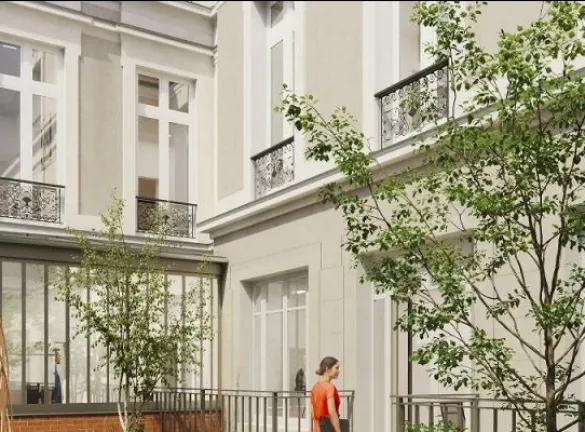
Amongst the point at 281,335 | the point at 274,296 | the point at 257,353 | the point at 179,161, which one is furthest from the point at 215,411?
the point at 179,161

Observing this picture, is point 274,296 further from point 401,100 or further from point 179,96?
point 401,100

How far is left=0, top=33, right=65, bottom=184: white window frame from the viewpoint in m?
14.0

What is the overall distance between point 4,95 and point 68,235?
2264 mm

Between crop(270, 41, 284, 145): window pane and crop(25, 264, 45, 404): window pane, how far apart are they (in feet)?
13.2

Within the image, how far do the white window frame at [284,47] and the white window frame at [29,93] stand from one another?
3.18m

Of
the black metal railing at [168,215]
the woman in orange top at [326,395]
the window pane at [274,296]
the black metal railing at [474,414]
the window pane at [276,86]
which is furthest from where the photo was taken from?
the black metal railing at [168,215]

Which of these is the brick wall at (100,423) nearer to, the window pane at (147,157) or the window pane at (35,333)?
the window pane at (35,333)

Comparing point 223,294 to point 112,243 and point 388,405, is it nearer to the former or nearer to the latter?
point 112,243

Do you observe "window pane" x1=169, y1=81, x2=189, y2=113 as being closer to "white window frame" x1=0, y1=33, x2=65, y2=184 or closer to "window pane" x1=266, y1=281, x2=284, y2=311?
"white window frame" x1=0, y1=33, x2=65, y2=184

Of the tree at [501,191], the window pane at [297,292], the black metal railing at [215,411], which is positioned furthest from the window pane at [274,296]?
the tree at [501,191]

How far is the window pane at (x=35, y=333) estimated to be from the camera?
1330cm

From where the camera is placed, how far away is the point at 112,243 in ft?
40.3

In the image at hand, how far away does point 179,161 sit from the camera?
15.9 meters

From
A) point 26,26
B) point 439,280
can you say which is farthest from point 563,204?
point 26,26
